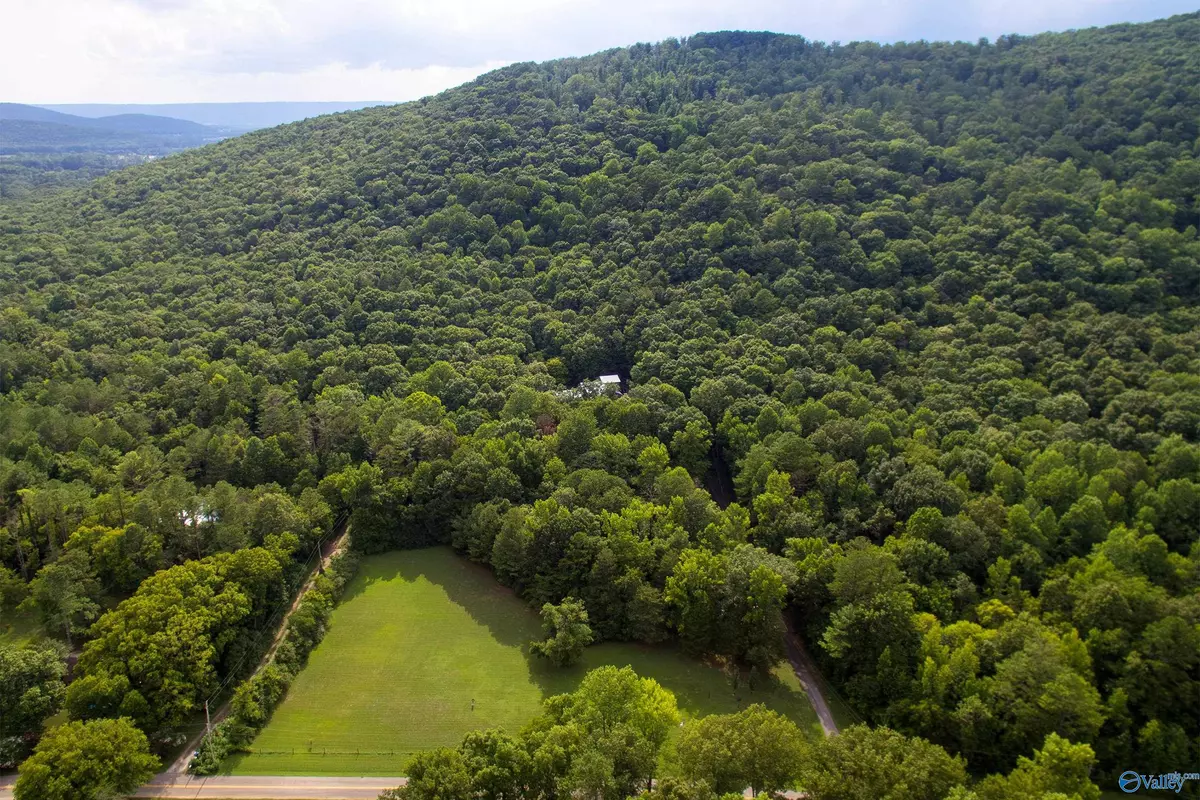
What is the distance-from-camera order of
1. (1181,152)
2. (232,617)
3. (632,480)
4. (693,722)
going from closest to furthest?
1. (693,722)
2. (232,617)
3. (632,480)
4. (1181,152)

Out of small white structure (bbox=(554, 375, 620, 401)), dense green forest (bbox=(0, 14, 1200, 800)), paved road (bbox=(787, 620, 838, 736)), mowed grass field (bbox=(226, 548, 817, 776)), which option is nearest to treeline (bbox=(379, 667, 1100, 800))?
dense green forest (bbox=(0, 14, 1200, 800))

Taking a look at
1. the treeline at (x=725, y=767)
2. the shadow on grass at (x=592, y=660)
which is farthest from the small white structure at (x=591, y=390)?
the treeline at (x=725, y=767)

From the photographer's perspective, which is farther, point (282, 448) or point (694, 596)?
point (282, 448)

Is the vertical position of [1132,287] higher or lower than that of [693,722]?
higher

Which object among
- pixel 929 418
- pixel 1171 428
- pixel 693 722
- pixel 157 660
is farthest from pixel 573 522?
pixel 1171 428

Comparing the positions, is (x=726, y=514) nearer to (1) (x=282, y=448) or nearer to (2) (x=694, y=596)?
(2) (x=694, y=596)

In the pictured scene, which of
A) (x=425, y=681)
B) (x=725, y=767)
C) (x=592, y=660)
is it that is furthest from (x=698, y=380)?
(x=725, y=767)

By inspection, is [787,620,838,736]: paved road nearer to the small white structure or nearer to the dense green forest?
the dense green forest

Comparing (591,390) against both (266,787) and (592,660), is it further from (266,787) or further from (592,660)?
(266,787)
